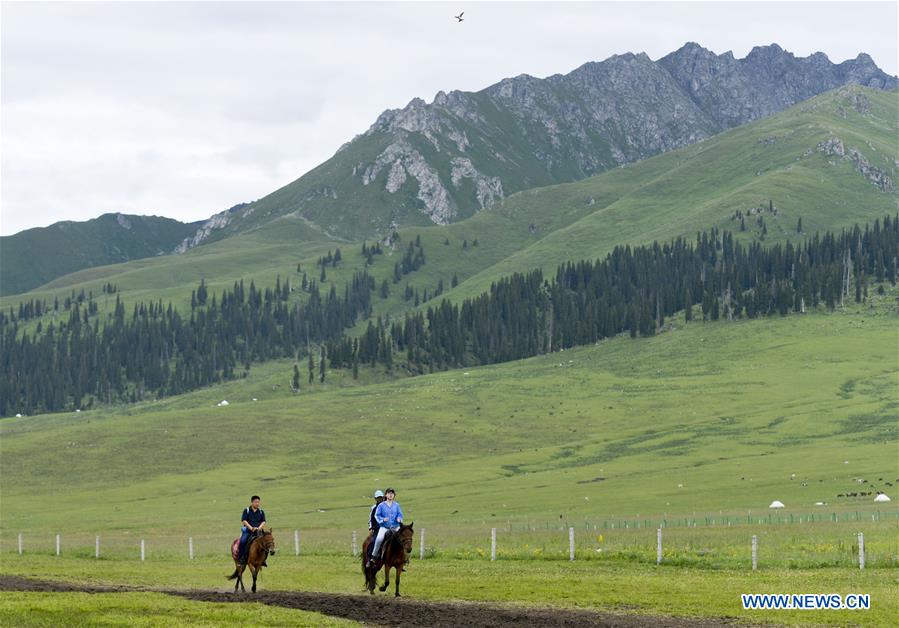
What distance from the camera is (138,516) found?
117562mm

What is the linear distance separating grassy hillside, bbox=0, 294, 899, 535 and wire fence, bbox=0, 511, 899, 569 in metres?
12.6

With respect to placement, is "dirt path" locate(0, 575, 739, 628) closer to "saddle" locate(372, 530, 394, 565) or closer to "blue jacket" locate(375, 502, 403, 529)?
"saddle" locate(372, 530, 394, 565)

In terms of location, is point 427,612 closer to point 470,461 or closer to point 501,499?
point 501,499

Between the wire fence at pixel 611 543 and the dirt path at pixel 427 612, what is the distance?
13866 millimetres

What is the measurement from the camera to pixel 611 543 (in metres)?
66.6

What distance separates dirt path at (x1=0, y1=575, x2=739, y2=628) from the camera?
111 ft

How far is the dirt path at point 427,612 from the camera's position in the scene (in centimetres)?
3388

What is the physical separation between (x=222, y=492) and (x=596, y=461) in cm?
5041

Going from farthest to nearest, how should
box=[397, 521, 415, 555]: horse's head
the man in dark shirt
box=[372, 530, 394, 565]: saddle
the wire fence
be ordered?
1. the wire fence
2. the man in dark shirt
3. box=[372, 530, 394, 565]: saddle
4. box=[397, 521, 415, 555]: horse's head

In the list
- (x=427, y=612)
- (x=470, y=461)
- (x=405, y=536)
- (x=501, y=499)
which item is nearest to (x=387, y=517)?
(x=405, y=536)

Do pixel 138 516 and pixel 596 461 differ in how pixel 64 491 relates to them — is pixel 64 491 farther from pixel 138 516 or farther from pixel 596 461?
pixel 596 461

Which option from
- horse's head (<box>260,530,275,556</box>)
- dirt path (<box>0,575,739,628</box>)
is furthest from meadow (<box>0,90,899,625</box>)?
horse's head (<box>260,530,275,556</box>)

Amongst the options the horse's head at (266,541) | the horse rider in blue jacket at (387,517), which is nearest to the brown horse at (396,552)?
the horse rider in blue jacket at (387,517)

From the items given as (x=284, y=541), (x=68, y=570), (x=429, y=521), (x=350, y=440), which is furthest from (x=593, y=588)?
(x=350, y=440)
